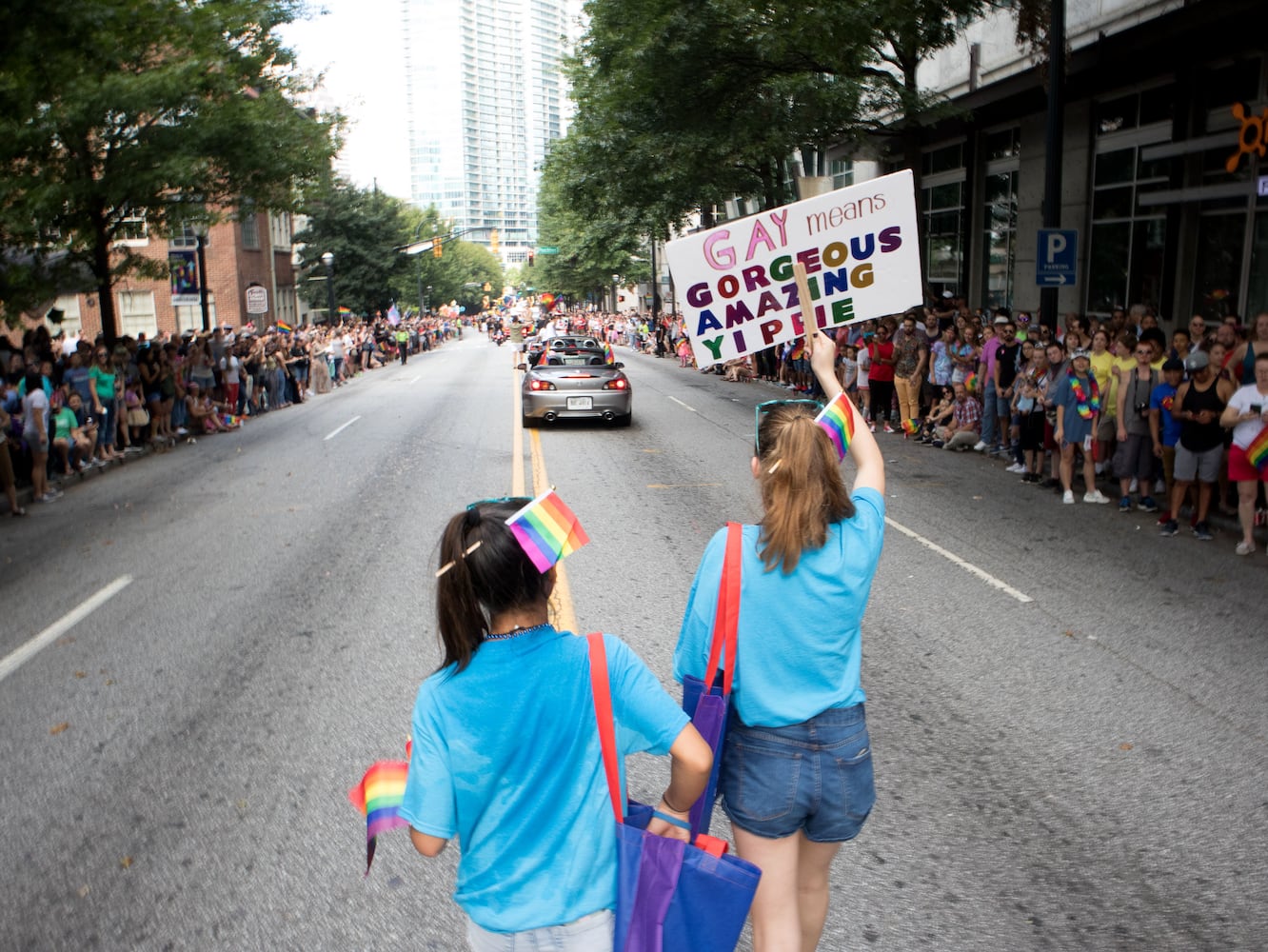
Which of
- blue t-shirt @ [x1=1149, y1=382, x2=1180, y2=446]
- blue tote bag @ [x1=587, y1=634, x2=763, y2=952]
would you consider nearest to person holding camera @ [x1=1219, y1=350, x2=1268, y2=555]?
blue t-shirt @ [x1=1149, y1=382, x2=1180, y2=446]

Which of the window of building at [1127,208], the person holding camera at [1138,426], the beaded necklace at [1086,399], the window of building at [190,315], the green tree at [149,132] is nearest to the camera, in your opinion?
the person holding camera at [1138,426]

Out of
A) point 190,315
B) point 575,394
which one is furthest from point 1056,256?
point 190,315

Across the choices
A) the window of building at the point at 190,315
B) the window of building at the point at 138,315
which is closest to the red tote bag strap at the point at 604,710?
the window of building at the point at 138,315

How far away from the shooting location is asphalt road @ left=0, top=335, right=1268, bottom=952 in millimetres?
4090

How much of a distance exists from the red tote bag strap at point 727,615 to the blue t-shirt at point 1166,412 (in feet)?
30.1

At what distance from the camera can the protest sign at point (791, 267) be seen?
4887 mm

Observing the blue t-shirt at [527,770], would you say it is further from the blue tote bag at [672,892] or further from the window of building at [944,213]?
the window of building at [944,213]

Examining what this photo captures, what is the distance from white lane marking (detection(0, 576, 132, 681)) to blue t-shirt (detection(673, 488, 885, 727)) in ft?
18.7

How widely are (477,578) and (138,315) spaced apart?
148 ft

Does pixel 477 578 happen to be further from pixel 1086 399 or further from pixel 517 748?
pixel 1086 399

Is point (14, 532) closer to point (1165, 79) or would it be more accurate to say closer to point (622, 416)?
point (622, 416)

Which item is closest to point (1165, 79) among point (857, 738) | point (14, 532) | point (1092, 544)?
point (1092, 544)

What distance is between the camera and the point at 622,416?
19719mm

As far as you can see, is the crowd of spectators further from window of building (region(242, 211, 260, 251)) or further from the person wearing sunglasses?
window of building (region(242, 211, 260, 251))
